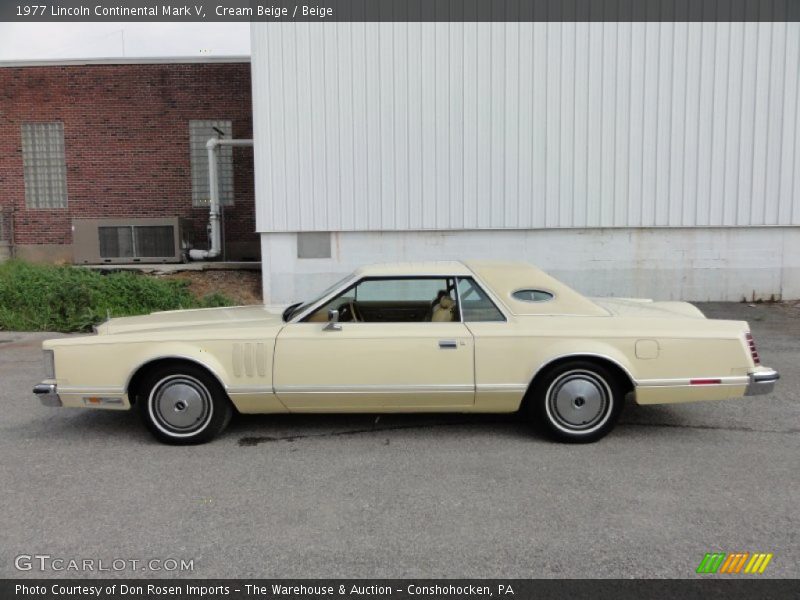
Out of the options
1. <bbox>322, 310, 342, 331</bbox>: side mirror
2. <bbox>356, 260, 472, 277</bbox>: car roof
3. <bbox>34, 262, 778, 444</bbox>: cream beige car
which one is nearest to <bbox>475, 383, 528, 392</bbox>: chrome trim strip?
<bbox>34, 262, 778, 444</bbox>: cream beige car

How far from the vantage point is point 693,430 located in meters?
4.88

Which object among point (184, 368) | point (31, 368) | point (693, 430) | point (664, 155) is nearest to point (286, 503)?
point (184, 368)

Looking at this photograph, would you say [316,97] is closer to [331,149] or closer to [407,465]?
[331,149]

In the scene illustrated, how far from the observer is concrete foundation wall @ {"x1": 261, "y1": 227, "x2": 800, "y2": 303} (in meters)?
11.5

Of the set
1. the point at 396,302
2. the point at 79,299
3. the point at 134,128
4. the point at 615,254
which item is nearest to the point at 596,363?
the point at 396,302

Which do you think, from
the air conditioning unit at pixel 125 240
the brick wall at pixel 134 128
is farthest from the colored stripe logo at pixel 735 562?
the brick wall at pixel 134 128

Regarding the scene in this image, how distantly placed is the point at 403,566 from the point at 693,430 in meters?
3.01

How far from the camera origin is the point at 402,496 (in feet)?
12.1

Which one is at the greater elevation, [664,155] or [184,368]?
[664,155]

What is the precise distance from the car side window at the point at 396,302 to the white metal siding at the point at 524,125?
640 cm

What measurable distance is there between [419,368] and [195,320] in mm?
1865

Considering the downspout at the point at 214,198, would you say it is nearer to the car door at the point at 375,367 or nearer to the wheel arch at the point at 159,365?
the wheel arch at the point at 159,365
